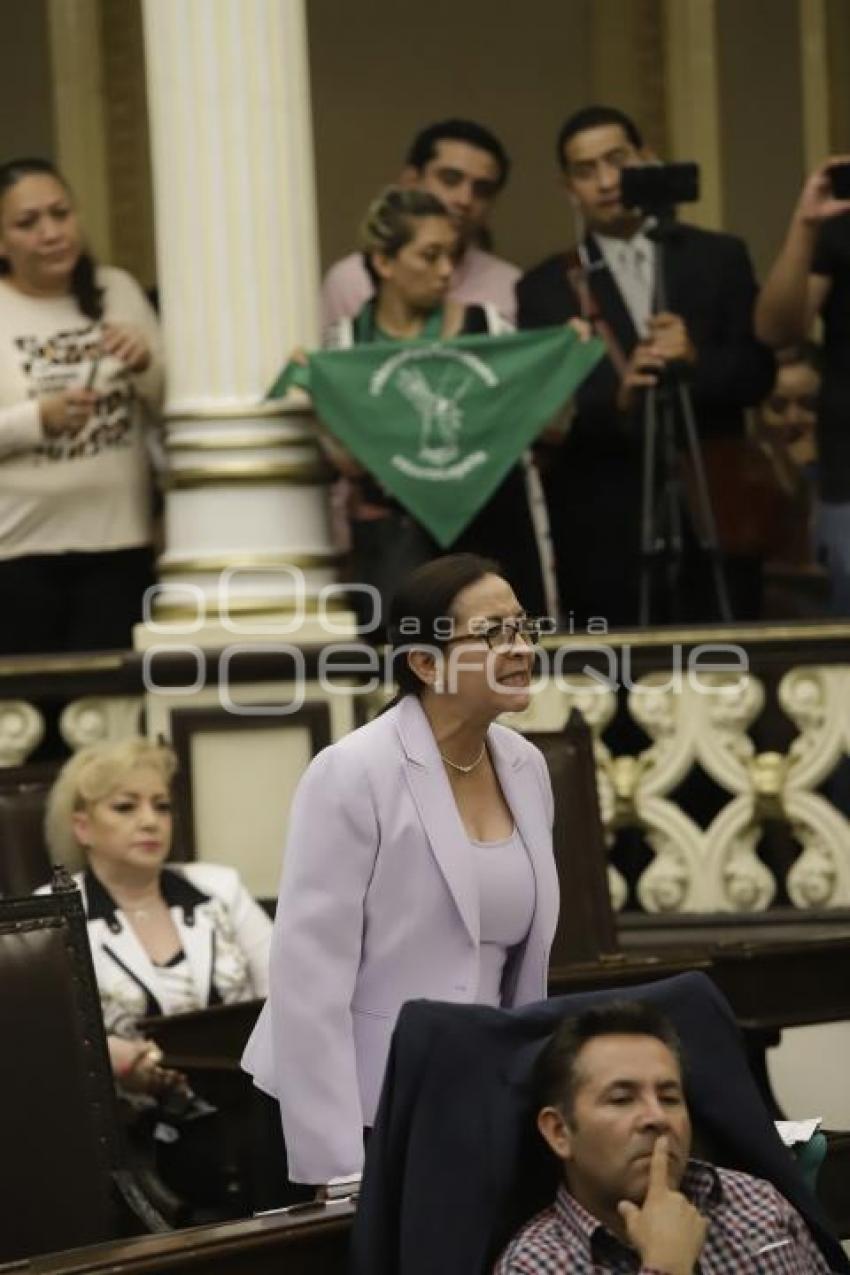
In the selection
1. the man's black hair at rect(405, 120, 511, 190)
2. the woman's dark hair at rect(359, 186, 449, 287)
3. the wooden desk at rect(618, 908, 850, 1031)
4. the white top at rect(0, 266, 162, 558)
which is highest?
the man's black hair at rect(405, 120, 511, 190)

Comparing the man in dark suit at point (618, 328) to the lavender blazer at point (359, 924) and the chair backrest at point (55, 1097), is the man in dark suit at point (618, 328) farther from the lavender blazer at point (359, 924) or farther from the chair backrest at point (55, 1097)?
the lavender blazer at point (359, 924)

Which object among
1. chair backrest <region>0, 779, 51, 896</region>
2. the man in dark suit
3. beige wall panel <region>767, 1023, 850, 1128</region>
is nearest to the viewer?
chair backrest <region>0, 779, 51, 896</region>

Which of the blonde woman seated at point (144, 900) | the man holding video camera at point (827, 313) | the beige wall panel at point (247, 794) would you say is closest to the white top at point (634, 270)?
the man holding video camera at point (827, 313)

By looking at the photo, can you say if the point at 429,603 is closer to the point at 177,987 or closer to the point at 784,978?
the point at 177,987

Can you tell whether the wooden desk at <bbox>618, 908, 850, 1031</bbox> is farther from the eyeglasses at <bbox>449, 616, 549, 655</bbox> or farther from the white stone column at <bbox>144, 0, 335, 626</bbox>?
the eyeglasses at <bbox>449, 616, 549, 655</bbox>

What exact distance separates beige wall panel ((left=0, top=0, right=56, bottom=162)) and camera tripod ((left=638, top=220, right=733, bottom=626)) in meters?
3.44

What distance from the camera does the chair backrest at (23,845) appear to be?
24.4 feet

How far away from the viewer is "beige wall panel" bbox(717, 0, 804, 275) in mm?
11289

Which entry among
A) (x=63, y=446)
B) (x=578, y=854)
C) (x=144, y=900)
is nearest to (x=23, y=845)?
(x=144, y=900)

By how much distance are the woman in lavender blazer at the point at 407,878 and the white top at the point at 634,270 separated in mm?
3351

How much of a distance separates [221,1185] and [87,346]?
2.50 m

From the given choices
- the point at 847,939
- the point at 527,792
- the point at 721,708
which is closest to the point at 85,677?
the point at 721,708

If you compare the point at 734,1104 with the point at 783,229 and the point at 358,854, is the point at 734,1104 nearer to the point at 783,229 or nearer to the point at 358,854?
the point at 358,854

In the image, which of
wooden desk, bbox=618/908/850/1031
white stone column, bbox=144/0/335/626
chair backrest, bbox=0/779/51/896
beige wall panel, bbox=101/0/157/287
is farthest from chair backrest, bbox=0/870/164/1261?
beige wall panel, bbox=101/0/157/287
